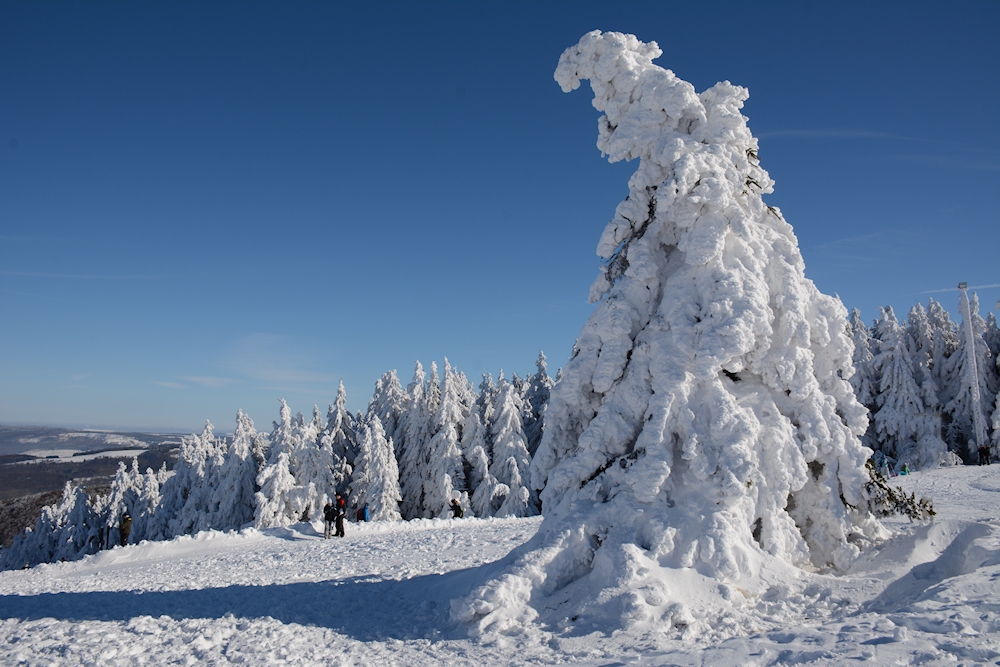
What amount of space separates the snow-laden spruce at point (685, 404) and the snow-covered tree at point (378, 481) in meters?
24.5

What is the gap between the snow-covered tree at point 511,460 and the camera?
112 ft

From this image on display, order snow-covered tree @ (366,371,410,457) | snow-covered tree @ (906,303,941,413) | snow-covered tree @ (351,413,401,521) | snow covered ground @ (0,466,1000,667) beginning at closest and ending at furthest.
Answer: snow covered ground @ (0,466,1000,667), snow-covered tree @ (351,413,401,521), snow-covered tree @ (906,303,941,413), snow-covered tree @ (366,371,410,457)

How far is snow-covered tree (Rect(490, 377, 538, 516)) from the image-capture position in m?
34.0

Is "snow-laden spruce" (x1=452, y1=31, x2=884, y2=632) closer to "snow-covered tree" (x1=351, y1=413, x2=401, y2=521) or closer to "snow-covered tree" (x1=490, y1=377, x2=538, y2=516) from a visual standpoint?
"snow-covered tree" (x1=351, y1=413, x2=401, y2=521)

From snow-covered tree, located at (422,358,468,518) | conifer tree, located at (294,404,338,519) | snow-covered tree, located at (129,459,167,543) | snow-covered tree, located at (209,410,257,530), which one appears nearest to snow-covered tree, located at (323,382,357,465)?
conifer tree, located at (294,404,338,519)

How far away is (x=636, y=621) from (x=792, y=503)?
3.83 meters

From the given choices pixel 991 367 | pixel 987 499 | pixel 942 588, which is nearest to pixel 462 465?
pixel 987 499

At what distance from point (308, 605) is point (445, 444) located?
26.6 meters

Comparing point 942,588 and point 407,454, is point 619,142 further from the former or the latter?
point 407,454

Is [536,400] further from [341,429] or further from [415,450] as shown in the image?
[341,429]

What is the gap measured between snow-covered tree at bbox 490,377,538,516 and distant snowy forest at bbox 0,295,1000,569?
0.23 feet

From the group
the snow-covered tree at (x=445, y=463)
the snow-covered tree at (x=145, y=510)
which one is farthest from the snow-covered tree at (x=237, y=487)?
the snow-covered tree at (x=445, y=463)

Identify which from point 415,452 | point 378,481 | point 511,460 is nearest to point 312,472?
point 378,481

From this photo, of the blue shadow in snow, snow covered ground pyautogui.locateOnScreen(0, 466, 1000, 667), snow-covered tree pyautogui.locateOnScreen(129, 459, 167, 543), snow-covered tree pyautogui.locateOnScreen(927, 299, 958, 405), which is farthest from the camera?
snow-covered tree pyautogui.locateOnScreen(129, 459, 167, 543)
